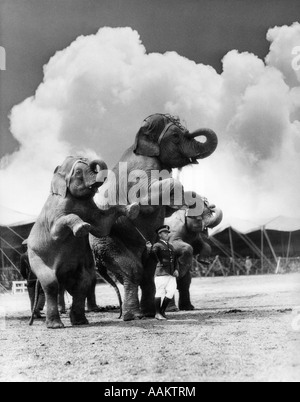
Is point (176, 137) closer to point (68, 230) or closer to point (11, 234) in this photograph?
point (68, 230)

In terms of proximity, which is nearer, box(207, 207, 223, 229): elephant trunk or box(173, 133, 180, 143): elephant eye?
box(173, 133, 180, 143): elephant eye

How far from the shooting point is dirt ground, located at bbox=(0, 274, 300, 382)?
390 cm

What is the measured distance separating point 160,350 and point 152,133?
2.83m

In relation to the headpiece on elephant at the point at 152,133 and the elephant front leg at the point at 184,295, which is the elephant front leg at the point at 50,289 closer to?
the headpiece on elephant at the point at 152,133

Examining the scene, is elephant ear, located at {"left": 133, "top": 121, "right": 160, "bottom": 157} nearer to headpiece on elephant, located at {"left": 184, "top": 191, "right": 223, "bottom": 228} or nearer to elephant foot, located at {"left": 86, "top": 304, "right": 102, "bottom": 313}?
headpiece on elephant, located at {"left": 184, "top": 191, "right": 223, "bottom": 228}

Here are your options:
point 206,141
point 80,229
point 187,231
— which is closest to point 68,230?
point 80,229

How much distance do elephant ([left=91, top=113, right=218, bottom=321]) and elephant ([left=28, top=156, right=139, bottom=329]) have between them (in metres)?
0.27

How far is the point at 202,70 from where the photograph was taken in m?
6.35

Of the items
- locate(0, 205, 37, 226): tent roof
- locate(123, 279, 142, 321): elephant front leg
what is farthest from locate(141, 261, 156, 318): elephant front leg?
locate(0, 205, 37, 226): tent roof

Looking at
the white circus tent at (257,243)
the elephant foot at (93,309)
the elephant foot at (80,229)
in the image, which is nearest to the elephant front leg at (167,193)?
the elephant foot at (80,229)

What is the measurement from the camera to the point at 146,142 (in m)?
6.68

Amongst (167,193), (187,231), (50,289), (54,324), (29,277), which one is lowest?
(54,324)
